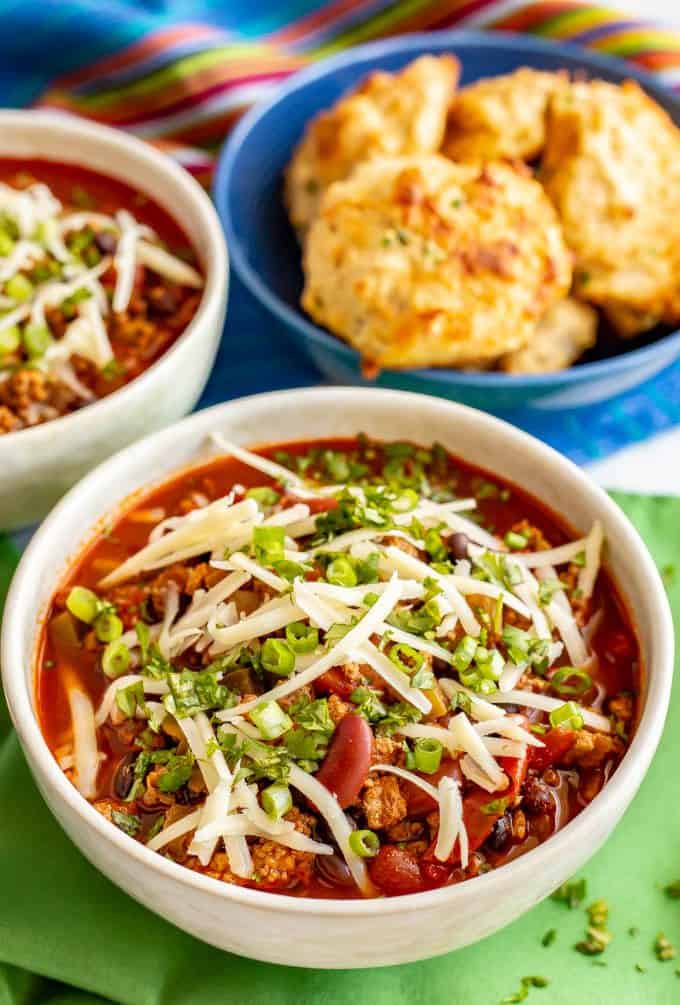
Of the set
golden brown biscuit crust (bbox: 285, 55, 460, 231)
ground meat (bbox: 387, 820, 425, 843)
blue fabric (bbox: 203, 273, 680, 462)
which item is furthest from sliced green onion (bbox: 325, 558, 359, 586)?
golden brown biscuit crust (bbox: 285, 55, 460, 231)

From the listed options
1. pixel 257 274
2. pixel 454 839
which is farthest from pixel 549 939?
pixel 257 274

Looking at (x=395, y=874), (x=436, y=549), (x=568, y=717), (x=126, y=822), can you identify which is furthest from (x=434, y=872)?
(x=436, y=549)

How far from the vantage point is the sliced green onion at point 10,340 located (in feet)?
11.3

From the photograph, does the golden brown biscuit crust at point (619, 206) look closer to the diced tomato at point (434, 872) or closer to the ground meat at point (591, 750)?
the ground meat at point (591, 750)

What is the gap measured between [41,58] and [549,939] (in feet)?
11.6

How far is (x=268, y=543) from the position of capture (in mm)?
A: 2771

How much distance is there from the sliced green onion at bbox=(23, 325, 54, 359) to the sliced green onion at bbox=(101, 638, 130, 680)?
1.04 m

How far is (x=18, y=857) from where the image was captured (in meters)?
2.94

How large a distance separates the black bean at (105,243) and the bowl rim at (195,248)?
27 centimetres

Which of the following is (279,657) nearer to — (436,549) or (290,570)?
(290,570)

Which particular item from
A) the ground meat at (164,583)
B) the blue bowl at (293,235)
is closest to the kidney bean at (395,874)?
the ground meat at (164,583)

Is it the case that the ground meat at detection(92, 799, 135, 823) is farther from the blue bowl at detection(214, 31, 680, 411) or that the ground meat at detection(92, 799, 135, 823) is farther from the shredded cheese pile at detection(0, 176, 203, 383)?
the blue bowl at detection(214, 31, 680, 411)

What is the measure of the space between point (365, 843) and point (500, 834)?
266mm

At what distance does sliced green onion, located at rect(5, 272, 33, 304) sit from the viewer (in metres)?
3.57
